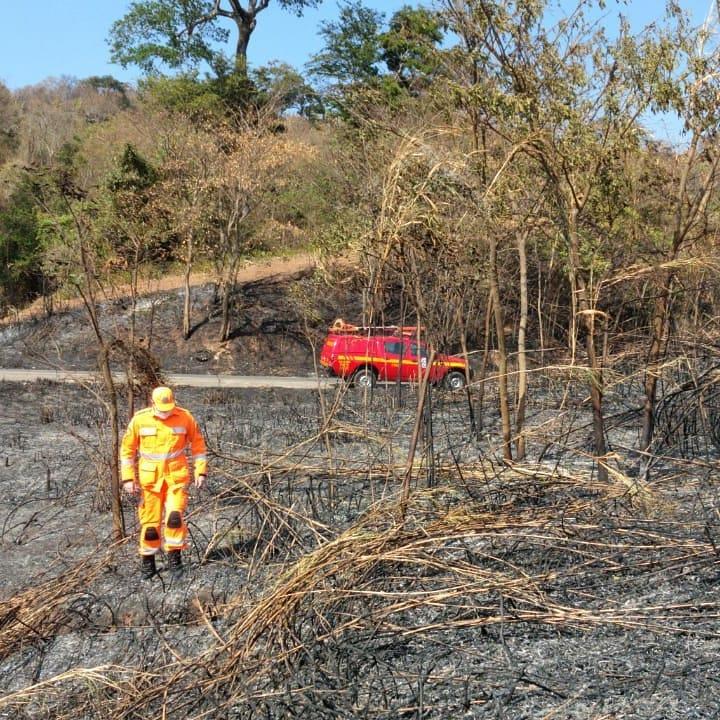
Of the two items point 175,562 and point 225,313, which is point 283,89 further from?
point 175,562

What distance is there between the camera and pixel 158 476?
23.6 feet

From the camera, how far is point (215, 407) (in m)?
16.3

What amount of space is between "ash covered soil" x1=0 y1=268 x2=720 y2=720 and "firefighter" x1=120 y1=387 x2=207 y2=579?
0.29 metres

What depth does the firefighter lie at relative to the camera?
713 centimetres

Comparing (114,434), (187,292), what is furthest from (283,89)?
(114,434)

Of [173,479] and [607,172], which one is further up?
[607,172]

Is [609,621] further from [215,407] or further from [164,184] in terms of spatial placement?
[164,184]

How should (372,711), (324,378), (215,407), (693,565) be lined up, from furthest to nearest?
(324,378), (215,407), (693,565), (372,711)

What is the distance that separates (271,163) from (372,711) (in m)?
21.8

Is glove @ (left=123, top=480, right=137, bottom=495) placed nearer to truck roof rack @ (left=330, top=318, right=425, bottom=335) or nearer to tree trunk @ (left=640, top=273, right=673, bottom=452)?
truck roof rack @ (left=330, top=318, right=425, bottom=335)

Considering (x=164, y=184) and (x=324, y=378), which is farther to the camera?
(x=164, y=184)

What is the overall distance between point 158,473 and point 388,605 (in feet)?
8.08

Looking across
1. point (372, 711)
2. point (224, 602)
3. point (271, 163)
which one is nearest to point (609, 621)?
point (372, 711)

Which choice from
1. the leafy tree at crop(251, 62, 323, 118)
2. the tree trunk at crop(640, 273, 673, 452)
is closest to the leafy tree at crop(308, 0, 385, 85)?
the leafy tree at crop(251, 62, 323, 118)
